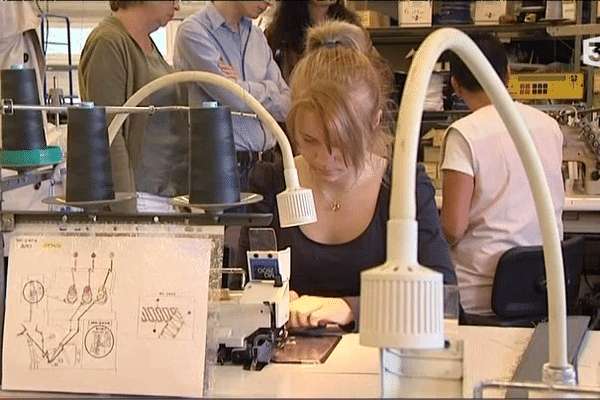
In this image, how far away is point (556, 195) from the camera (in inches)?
87.7

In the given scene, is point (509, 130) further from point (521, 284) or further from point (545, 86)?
point (545, 86)

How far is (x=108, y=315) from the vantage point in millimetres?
1089

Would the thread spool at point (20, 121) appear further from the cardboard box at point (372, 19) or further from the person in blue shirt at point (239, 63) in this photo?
the cardboard box at point (372, 19)

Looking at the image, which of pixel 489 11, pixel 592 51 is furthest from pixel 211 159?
pixel 489 11

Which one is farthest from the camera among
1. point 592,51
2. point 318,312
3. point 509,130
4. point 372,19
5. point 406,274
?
point 592,51

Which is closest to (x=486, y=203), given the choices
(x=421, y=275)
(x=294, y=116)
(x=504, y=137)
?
(x=504, y=137)

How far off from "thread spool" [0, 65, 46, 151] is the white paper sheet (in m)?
0.24

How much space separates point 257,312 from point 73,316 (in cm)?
28

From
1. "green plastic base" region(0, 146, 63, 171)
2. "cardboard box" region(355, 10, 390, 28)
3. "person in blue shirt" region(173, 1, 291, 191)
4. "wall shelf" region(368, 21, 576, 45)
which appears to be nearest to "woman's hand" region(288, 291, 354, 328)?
"person in blue shirt" region(173, 1, 291, 191)

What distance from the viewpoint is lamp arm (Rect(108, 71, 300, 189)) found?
1.21m

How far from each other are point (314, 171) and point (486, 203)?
69cm

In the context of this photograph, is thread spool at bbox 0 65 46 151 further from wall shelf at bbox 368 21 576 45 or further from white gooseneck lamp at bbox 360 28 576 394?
wall shelf at bbox 368 21 576 45

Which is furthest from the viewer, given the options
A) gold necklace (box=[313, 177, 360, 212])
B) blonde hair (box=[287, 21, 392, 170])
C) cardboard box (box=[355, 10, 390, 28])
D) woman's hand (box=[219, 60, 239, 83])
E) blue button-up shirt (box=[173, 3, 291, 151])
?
cardboard box (box=[355, 10, 390, 28])

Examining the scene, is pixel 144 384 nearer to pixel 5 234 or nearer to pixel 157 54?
pixel 5 234
